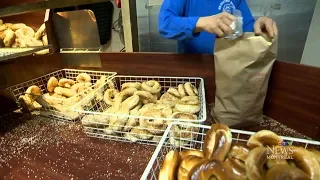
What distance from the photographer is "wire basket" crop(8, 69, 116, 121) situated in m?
0.88

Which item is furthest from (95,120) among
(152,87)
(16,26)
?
(16,26)

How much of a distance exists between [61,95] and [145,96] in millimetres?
452

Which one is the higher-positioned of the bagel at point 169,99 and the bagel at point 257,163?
the bagel at point 257,163

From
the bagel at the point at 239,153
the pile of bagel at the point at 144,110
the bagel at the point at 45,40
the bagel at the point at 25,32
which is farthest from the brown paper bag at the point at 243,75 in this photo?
the bagel at the point at 25,32

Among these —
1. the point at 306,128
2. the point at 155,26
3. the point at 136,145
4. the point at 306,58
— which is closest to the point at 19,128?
the point at 136,145

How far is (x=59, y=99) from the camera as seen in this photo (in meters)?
0.83

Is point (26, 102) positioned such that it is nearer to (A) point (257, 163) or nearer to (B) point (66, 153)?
(B) point (66, 153)

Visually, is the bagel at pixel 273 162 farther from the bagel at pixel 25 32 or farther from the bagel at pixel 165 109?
the bagel at pixel 25 32

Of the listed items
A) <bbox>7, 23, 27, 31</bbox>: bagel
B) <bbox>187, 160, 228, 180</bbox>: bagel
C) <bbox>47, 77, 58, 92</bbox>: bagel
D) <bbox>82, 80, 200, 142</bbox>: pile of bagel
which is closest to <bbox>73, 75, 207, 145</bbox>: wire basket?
<bbox>82, 80, 200, 142</bbox>: pile of bagel

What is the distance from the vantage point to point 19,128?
876 mm

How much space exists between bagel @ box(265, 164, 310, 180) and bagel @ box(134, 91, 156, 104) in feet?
1.84

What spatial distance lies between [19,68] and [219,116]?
1.01 metres

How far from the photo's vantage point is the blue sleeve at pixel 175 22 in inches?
31.8

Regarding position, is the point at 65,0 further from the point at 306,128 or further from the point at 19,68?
the point at 306,128
